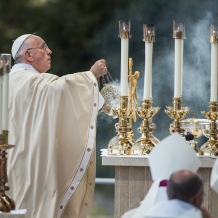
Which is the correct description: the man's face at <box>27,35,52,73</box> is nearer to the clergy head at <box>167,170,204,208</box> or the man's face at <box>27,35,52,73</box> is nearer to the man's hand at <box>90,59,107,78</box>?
the man's hand at <box>90,59,107,78</box>

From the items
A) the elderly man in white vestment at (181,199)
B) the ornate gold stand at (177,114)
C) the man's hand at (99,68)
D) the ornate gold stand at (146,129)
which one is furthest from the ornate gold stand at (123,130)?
the elderly man in white vestment at (181,199)

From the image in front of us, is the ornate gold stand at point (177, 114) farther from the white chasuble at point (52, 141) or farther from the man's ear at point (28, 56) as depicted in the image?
the man's ear at point (28, 56)

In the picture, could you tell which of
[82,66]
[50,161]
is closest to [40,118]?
[50,161]

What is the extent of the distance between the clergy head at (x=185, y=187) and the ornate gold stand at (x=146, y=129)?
162 cm

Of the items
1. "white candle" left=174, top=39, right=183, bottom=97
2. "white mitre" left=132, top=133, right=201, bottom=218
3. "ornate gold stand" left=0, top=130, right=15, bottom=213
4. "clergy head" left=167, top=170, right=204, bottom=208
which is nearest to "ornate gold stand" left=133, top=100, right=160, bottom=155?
"white candle" left=174, top=39, right=183, bottom=97

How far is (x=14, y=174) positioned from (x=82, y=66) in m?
3.68

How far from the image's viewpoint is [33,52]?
514 centimetres

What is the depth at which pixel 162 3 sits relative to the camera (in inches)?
321

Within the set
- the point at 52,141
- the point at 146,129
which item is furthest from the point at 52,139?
the point at 146,129

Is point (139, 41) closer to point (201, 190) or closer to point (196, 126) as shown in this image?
point (196, 126)

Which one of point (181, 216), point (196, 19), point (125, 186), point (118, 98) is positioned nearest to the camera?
point (181, 216)

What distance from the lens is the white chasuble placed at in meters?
4.74

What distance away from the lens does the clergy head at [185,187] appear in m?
2.71

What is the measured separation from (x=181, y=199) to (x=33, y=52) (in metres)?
2.66
